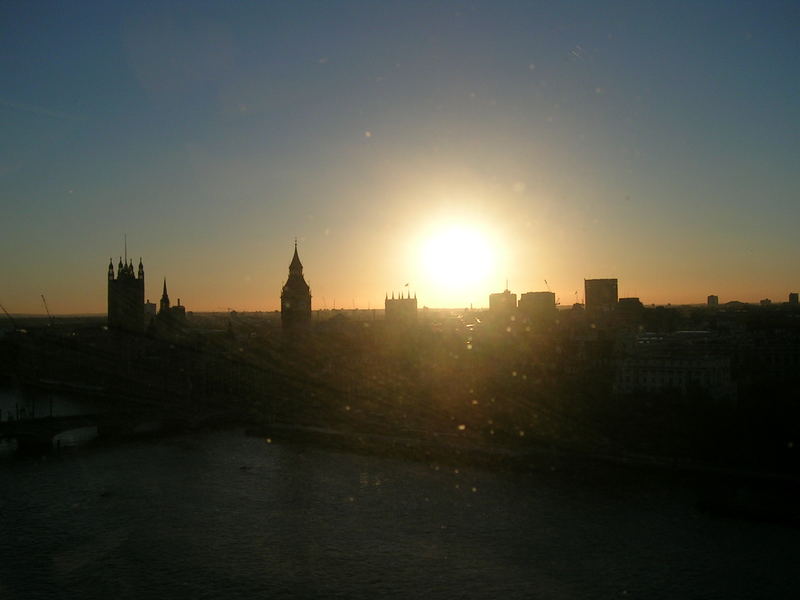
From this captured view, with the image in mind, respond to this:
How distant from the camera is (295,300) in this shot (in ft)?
62.7

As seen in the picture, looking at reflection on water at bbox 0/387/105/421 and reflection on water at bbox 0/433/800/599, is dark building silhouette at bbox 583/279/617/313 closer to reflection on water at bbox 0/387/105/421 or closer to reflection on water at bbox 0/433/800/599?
reflection on water at bbox 0/387/105/421

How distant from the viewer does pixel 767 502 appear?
6.85m

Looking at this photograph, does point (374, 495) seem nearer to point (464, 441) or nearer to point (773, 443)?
point (464, 441)

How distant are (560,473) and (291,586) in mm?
4240

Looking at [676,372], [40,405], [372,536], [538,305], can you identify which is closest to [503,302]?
[538,305]

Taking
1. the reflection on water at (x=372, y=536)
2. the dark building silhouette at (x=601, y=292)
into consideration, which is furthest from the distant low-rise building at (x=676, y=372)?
the dark building silhouette at (x=601, y=292)

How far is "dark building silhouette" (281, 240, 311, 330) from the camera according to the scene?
1909 centimetres

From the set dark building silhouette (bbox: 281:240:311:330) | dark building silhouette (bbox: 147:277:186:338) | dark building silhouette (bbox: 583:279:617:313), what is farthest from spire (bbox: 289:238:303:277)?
dark building silhouette (bbox: 583:279:617:313)

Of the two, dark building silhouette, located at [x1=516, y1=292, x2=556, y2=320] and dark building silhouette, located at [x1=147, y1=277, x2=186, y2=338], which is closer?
dark building silhouette, located at [x1=516, y1=292, x2=556, y2=320]

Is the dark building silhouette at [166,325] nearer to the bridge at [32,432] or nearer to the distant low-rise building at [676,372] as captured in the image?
the bridge at [32,432]

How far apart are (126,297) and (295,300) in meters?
7.76

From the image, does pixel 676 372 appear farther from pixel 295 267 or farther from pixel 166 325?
pixel 166 325

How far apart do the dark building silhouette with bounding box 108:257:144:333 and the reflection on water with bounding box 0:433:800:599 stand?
1546cm

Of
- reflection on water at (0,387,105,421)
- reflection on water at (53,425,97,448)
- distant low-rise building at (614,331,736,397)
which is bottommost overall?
reflection on water at (53,425,97,448)
